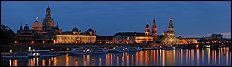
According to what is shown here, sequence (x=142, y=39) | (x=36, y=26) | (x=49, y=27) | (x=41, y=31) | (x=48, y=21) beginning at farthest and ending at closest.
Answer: (x=142, y=39), (x=36, y=26), (x=48, y=21), (x=49, y=27), (x=41, y=31)

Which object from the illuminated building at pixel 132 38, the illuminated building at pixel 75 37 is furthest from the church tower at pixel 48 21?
the illuminated building at pixel 132 38

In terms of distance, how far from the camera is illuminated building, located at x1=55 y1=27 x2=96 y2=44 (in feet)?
479

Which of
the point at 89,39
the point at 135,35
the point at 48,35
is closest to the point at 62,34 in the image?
the point at 48,35

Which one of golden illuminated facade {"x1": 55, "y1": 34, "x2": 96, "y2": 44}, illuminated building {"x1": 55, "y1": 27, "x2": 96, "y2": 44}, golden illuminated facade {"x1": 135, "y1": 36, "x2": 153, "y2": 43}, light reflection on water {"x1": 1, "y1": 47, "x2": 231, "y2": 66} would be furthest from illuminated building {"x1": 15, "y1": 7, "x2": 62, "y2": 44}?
light reflection on water {"x1": 1, "y1": 47, "x2": 231, "y2": 66}

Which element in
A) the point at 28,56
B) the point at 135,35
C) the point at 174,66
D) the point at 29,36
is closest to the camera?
the point at 174,66

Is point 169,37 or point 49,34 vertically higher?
point 49,34

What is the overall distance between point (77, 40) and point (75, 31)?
→ 5.15 meters

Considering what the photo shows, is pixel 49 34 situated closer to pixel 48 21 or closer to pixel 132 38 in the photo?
pixel 48 21

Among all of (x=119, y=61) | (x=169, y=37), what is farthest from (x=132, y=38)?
(x=119, y=61)

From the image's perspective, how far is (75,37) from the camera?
153250mm

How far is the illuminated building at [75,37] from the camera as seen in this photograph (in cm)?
14612

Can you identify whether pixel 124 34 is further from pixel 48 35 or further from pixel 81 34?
pixel 48 35

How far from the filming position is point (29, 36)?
143375 mm

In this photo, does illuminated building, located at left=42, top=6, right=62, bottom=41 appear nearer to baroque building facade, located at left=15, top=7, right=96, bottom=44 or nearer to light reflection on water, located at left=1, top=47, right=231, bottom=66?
baroque building facade, located at left=15, top=7, right=96, bottom=44
